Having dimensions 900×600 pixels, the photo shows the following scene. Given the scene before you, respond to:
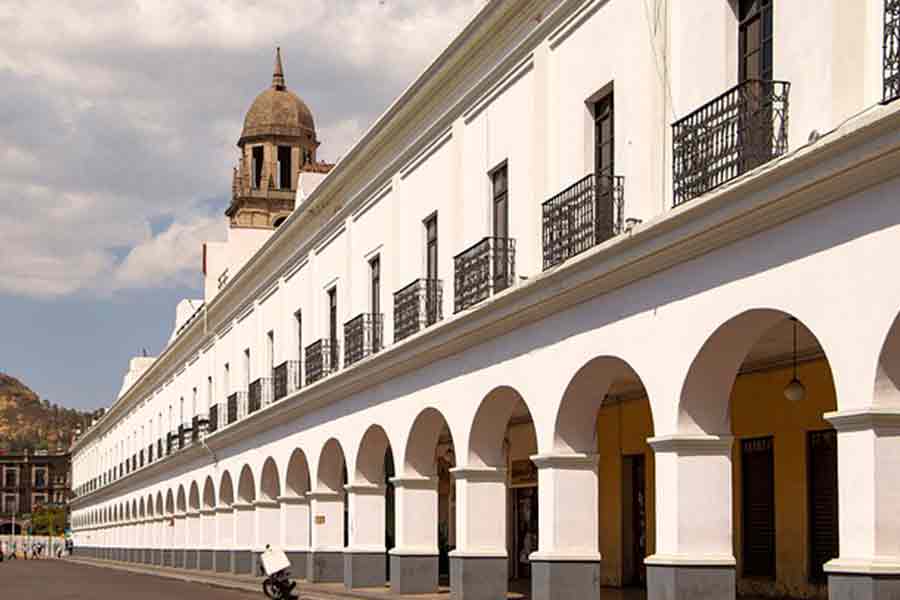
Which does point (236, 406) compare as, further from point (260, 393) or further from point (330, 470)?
point (330, 470)

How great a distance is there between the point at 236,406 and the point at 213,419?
365 cm

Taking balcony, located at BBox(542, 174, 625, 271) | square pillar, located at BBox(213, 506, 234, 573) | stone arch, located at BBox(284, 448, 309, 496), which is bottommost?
square pillar, located at BBox(213, 506, 234, 573)

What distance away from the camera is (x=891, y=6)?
10383 millimetres

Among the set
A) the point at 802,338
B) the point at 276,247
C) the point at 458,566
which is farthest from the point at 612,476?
the point at 276,247

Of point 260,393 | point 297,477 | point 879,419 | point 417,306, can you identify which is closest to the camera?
point 879,419

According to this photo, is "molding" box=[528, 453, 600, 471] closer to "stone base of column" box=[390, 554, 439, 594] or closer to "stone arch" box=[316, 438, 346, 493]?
"stone base of column" box=[390, 554, 439, 594]

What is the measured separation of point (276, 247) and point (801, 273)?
21816 millimetres

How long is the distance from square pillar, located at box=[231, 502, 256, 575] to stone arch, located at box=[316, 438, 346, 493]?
24.9ft

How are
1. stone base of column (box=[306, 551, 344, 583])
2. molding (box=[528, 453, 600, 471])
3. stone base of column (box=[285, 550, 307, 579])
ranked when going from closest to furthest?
molding (box=[528, 453, 600, 471]), stone base of column (box=[306, 551, 344, 583]), stone base of column (box=[285, 550, 307, 579])

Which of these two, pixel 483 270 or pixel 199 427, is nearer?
pixel 483 270

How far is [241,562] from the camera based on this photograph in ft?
117

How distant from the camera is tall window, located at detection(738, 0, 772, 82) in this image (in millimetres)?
12812

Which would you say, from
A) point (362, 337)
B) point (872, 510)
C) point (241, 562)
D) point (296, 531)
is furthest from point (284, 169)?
point (872, 510)

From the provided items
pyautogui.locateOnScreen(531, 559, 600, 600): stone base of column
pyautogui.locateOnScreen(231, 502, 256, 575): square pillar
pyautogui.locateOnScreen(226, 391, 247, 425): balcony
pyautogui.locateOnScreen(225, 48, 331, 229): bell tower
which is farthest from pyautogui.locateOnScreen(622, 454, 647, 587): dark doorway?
pyautogui.locateOnScreen(225, 48, 331, 229): bell tower
